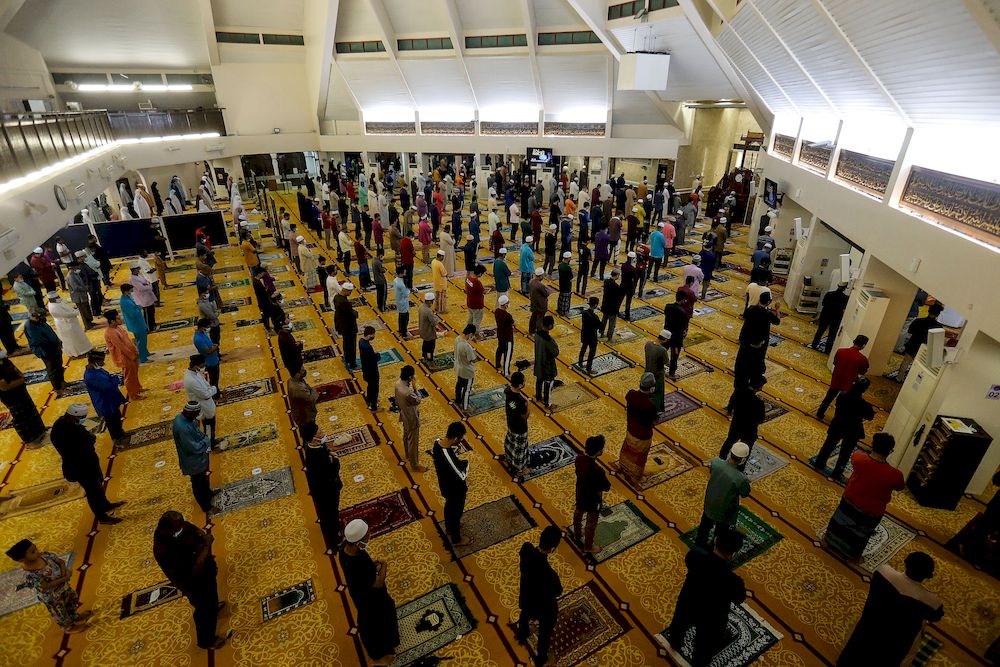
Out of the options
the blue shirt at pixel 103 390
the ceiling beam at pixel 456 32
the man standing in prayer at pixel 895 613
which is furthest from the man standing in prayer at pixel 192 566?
the ceiling beam at pixel 456 32

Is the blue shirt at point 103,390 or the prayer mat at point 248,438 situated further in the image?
the prayer mat at point 248,438

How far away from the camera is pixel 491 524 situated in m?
4.51

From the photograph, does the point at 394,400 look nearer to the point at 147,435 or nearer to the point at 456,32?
the point at 147,435

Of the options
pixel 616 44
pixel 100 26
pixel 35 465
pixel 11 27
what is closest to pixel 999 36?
pixel 35 465

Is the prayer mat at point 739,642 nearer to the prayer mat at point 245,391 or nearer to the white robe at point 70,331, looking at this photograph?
the prayer mat at point 245,391

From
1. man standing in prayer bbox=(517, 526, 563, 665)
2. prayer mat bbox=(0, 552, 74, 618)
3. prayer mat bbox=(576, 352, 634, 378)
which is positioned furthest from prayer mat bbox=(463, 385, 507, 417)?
prayer mat bbox=(0, 552, 74, 618)

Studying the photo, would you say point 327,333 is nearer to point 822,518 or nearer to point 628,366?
point 628,366

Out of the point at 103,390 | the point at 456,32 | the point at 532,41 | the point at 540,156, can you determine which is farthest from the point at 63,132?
the point at 540,156

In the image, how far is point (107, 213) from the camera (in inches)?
523

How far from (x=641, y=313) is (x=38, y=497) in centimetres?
843

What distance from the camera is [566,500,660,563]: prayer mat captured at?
4.22m

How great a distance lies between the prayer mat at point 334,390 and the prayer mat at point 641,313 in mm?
4762

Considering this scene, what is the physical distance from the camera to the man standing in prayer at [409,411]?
4.59m

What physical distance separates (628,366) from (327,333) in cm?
499
